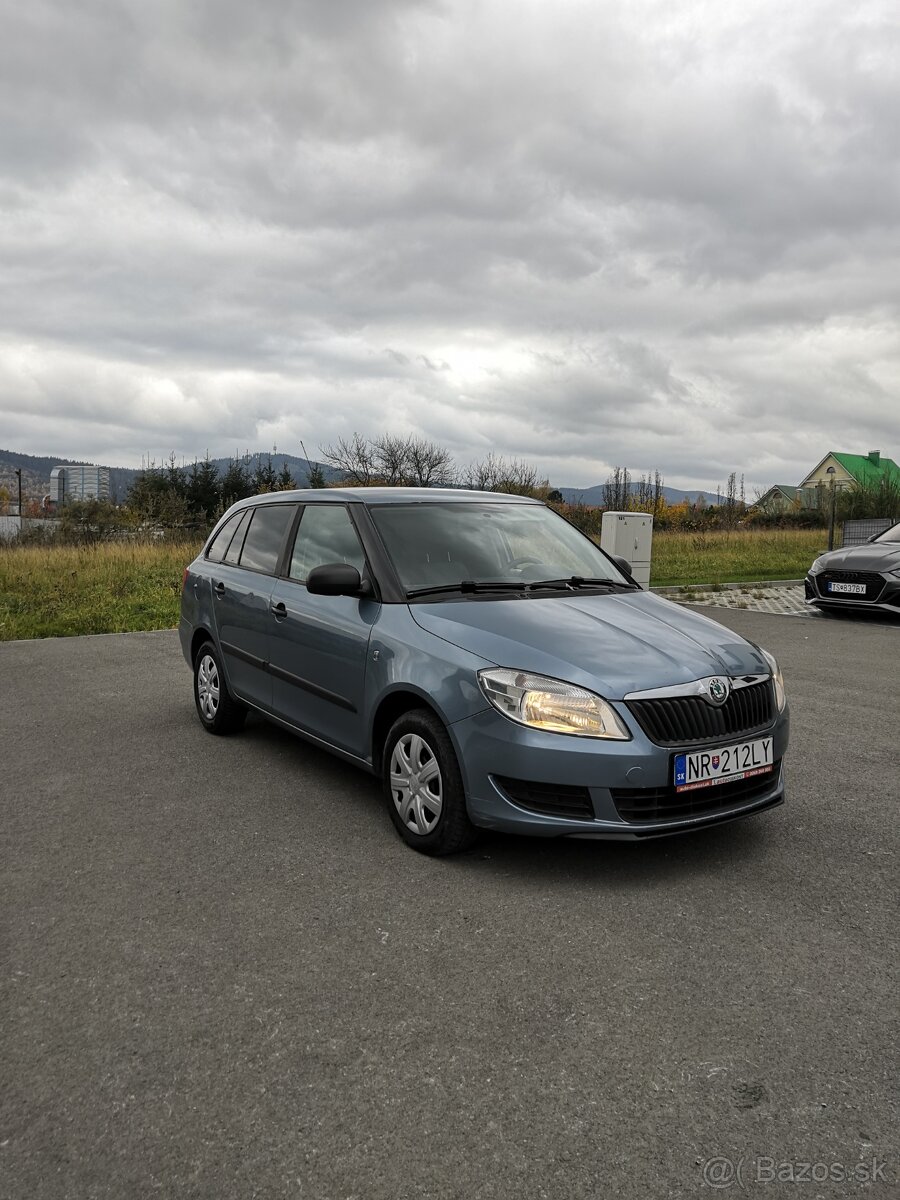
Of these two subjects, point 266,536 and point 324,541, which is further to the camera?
point 266,536

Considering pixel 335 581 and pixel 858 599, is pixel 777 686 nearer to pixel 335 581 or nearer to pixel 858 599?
pixel 335 581

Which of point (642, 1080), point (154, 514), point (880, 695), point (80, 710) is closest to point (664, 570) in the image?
point (154, 514)

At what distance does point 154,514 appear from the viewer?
81.1 feet

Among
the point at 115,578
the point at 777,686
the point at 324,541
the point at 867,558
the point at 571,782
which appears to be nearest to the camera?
the point at 571,782

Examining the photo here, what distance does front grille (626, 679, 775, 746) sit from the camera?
3883 millimetres

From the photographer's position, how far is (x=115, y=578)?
54.9 feet

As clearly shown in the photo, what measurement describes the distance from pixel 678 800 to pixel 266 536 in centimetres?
328

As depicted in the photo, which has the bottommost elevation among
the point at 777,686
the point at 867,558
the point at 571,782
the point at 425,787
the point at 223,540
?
the point at 425,787

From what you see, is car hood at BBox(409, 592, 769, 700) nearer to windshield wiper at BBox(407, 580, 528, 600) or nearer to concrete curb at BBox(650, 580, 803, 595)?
windshield wiper at BBox(407, 580, 528, 600)

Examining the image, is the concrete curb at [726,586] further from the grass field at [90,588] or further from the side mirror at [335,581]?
the side mirror at [335,581]

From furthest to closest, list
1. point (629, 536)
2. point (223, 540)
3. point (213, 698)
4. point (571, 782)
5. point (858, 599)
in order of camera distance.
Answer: point (629, 536), point (858, 599), point (223, 540), point (213, 698), point (571, 782)

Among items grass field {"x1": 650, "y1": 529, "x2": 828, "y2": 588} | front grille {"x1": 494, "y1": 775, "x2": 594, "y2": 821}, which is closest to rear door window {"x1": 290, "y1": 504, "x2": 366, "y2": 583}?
front grille {"x1": 494, "y1": 775, "x2": 594, "y2": 821}

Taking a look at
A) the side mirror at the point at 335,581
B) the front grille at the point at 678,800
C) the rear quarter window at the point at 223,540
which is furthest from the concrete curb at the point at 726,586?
the front grille at the point at 678,800

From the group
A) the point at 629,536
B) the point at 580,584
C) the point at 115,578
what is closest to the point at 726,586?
the point at 629,536
